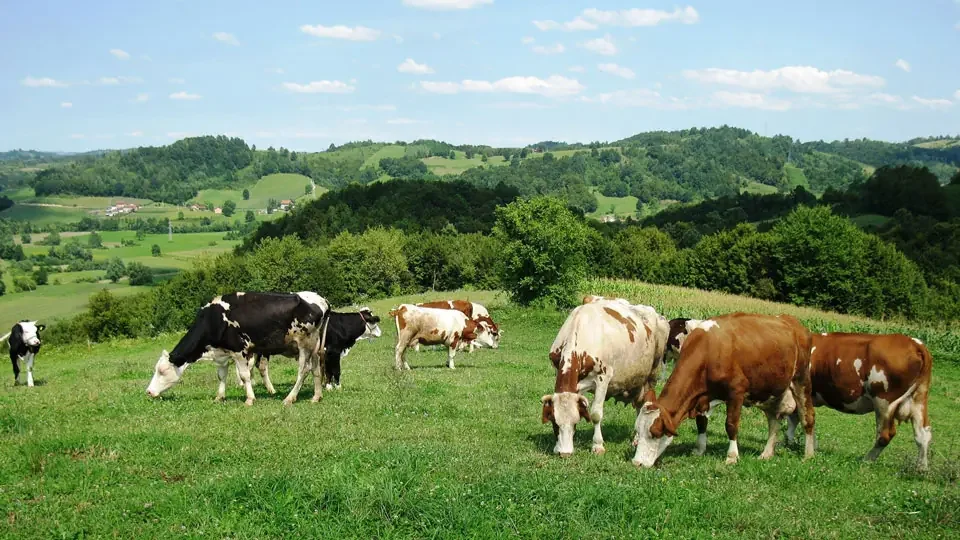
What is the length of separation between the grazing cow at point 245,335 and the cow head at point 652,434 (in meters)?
8.52

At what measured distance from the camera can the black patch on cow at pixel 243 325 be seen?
55.7 ft

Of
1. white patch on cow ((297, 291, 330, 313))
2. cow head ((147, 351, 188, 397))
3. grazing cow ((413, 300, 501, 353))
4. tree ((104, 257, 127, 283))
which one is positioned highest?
white patch on cow ((297, 291, 330, 313))

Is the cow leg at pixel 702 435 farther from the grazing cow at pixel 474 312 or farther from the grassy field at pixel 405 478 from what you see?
the grazing cow at pixel 474 312

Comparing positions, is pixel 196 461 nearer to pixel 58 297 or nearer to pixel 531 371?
pixel 531 371

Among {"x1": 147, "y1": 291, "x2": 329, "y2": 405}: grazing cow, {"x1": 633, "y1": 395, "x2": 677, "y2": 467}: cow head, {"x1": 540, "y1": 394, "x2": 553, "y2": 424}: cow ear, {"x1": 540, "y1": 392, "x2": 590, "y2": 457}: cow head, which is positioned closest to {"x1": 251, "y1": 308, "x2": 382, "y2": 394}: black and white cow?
{"x1": 147, "y1": 291, "x2": 329, "y2": 405}: grazing cow

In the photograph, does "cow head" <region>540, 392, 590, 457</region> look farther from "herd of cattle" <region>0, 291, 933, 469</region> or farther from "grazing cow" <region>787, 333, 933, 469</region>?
"grazing cow" <region>787, 333, 933, 469</region>

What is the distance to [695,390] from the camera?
12.3 m

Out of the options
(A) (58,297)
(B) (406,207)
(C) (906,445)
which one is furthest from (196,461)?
(B) (406,207)

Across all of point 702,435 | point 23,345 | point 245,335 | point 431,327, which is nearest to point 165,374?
point 245,335

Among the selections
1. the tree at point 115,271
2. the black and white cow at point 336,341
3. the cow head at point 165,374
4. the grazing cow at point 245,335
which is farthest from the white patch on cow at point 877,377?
the tree at point 115,271

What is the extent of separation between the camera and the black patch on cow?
16984 mm

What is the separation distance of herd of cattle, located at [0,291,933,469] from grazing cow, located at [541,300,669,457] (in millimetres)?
21

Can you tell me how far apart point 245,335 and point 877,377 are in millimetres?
13232

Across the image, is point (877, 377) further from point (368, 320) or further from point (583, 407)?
point (368, 320)
